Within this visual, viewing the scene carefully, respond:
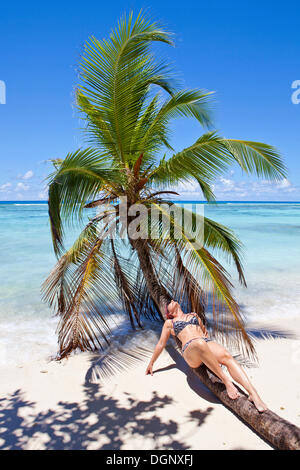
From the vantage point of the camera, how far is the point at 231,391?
135 inches

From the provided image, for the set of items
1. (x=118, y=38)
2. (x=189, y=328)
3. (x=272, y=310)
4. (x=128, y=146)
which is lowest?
(x=272, y=310)

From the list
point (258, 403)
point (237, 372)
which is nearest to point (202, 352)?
point (237, 372)

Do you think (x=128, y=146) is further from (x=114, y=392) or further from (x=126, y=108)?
(x=114, y=392)

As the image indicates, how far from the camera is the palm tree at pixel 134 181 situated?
419 centimetres

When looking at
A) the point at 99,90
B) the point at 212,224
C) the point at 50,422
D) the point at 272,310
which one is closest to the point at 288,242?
the point at 272,310

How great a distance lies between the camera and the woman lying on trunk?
3412 millimetres

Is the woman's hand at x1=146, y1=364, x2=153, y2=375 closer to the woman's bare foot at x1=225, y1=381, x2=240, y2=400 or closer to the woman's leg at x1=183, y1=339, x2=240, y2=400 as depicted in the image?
the woman's leg at x1=183, y1=339, x2=240, y2=400

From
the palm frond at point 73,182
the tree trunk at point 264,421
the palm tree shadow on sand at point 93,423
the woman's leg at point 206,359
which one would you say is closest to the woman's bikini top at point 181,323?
the woman's leg at point 206,359

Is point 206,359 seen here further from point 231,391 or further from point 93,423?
point 93,423

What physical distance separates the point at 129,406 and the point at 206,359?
3.27 ft

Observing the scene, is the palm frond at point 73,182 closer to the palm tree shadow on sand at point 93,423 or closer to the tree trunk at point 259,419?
the palm tree shadow on sand at point 93,423

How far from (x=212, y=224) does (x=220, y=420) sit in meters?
2.62
